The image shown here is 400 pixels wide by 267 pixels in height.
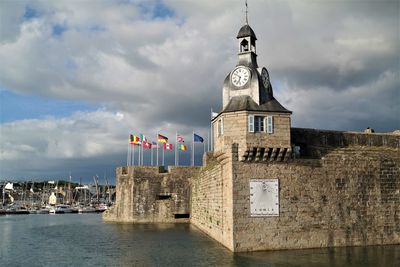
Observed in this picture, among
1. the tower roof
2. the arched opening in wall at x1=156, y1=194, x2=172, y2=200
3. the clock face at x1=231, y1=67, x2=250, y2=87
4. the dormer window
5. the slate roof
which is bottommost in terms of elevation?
the arched opening in wall at x1=156, y1=194, x2=172, y2=200

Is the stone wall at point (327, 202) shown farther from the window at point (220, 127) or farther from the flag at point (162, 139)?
the flag at point (162, 139)

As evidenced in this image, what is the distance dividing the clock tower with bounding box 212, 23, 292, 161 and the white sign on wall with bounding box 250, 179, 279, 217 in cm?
138

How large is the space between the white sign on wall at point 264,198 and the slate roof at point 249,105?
4039 millimetres

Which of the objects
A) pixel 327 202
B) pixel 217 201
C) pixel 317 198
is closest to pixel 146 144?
pixel 217 201

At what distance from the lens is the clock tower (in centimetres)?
2295

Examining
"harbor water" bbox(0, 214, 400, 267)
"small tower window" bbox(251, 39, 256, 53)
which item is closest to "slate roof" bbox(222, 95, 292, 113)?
"small tower window" bbox(251, 39, 256, 53)

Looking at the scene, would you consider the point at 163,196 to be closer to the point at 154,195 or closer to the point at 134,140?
the point at 154,195

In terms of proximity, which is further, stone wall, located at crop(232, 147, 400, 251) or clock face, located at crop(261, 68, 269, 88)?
clock face, located at crop(261, 68, 269, 88)

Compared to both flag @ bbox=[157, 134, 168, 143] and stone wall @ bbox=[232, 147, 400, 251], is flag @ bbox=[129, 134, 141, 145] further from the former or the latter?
stone wall @ bbox=[232, 147, 400, 251]

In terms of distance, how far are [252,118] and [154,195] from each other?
23.8 meters

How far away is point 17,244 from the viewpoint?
96.5ft

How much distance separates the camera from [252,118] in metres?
23.2

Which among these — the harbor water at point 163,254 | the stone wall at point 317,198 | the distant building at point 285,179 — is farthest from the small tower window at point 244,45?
the harbor water at point 163,254

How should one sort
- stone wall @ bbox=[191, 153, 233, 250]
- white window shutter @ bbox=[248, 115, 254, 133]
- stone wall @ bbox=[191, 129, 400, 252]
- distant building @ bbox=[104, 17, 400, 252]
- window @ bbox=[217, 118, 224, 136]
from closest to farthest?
stone wall @ bbox=[191, 129, 400, 252], distant building @ bbox=[104, 17, 400, 252], white window shutter @ bbox=[248, 115, 254, 133], stone wall @ bbox=[191, 153, 233, 250], window @ bbox=[217, 118, 224, 136]
